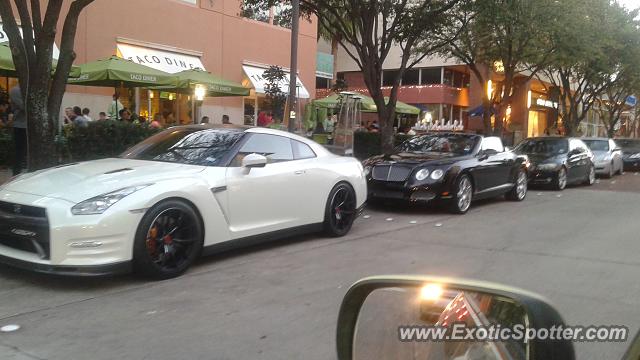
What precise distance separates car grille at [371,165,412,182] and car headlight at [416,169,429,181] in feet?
0.53

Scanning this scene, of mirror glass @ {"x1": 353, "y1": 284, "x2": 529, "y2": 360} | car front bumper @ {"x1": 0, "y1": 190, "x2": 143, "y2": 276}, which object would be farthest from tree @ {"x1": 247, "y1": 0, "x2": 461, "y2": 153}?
mirror glass @ {"x1": 353, "y1": 284, "x2": 529, "y2": 360}

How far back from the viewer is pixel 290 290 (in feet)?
17.5

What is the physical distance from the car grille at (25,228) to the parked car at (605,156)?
19.6 metres

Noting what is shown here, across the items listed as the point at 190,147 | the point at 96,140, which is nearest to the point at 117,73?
the point at 96,140

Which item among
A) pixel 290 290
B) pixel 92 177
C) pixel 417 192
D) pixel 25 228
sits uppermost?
pixel 92 177

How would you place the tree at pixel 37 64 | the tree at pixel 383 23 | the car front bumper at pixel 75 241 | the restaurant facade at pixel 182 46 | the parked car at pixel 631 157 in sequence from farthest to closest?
the parked car at pixel 631 157 → the restaurant facade at pixel 182 46 → the tree at pixel 383 23 → the tree at pixel 37 64 → the car front bumper at pixel 75 241

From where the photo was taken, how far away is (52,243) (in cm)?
486

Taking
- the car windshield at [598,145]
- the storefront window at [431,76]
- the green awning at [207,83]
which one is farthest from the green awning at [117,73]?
the storefront window at [431,76]

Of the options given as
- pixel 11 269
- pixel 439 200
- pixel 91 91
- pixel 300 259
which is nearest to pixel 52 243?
pixel 11 269

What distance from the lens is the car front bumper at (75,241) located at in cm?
488

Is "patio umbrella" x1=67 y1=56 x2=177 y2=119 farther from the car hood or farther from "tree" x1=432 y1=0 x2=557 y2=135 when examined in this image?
"tree" x1=432 y1=0 x2=557 y2=135

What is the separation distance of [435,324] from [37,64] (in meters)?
7.77

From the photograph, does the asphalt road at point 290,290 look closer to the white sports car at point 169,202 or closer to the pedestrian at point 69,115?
the white sports car at point 169,202

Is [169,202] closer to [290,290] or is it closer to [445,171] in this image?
[290,290]
